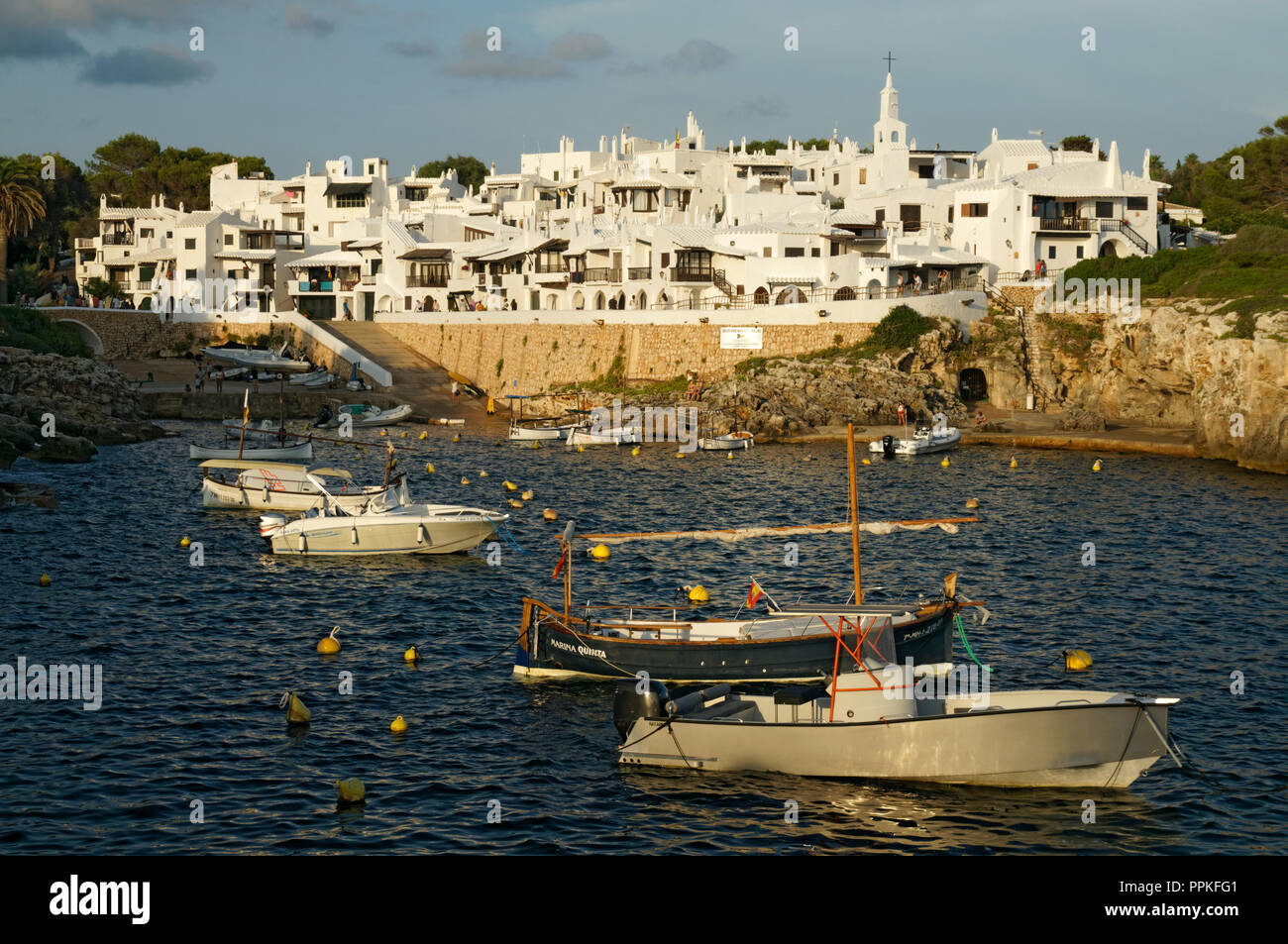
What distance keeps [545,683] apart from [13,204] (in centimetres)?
11624

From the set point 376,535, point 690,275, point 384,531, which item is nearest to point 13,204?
point 690,275

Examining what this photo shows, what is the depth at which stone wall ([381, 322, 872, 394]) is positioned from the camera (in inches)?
3873

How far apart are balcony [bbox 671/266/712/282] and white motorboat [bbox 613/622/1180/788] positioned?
8246cm

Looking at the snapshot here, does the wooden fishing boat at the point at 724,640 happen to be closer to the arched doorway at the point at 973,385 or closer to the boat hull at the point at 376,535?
the boat hull at the point at 376,535

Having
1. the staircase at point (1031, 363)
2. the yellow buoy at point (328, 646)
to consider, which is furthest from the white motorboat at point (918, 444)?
the yellow buoy at point (328, 646)

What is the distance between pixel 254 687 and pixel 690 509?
31835 mm

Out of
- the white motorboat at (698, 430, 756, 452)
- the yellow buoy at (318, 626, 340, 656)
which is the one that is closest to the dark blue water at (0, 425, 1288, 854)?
the yellow buoy at (318, 626, 340, 656)

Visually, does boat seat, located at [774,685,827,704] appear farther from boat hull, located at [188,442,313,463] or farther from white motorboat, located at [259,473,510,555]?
boat hull, located at [188,442,313,463]

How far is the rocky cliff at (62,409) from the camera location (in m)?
75.2

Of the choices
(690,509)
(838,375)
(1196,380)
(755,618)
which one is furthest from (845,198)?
(755,618)

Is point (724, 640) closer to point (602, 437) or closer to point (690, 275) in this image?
Answer: point (602, 437)

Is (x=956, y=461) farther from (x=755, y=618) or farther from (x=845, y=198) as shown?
(x=845, y=198)
